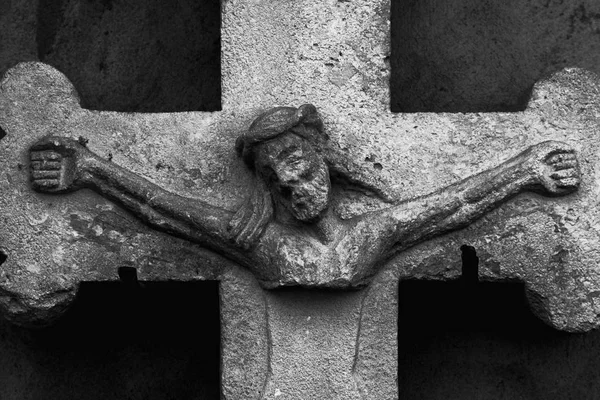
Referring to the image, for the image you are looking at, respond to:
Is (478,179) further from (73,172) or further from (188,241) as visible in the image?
(73,172)

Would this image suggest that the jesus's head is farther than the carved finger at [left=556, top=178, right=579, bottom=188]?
No

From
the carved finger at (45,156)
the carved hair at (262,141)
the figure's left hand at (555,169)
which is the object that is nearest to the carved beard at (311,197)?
the carved hair at (262,141)

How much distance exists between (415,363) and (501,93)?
3.46 feet

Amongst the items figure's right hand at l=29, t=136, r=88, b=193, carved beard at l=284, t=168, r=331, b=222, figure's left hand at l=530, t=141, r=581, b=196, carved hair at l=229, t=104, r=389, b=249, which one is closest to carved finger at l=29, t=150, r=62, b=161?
figure's right hand at l=29, t=136, r=88, b=193

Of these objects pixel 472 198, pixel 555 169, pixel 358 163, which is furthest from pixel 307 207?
pixel 555 169

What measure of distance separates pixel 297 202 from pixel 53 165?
847 mm

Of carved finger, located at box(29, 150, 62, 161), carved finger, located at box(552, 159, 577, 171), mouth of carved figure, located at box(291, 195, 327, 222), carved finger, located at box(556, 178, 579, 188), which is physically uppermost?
carved finger, located at box(29, 150, 62, 161)

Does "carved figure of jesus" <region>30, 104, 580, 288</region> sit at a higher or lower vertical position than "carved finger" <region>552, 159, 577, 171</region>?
lower

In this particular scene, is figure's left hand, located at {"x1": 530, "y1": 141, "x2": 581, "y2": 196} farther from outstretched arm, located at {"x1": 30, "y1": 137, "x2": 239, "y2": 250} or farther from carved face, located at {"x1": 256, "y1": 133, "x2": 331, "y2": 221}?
outstretched arm, located at {"x1": 30, "y1": 137, "x2": 239, "y2": 250}

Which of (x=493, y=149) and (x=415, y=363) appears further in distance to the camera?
(x=415, y=363)

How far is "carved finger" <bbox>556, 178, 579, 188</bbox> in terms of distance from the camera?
13.9ft

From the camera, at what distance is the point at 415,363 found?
4781 mm

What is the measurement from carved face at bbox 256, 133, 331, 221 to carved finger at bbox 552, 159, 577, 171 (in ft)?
2.51

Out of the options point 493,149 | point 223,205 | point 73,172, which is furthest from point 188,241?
point 493,149
